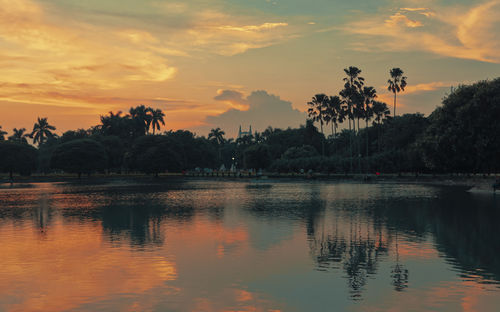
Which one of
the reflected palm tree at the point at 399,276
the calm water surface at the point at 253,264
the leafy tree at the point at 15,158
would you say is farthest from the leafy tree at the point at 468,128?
the leafy tree at the point at 15,158

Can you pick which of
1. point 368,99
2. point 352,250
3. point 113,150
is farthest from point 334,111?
point 352,250

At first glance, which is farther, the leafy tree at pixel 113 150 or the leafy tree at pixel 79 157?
the leafy tree at pixel 113 150

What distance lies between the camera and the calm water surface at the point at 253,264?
11.8 metres

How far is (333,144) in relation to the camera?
180m

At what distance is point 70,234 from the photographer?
2377 cm

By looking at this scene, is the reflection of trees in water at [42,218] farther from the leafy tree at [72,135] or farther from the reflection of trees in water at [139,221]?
the leafy tree at [72,135]

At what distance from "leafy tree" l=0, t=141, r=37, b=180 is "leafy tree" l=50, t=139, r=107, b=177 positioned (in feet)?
18.4

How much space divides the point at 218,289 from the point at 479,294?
6.38 metres

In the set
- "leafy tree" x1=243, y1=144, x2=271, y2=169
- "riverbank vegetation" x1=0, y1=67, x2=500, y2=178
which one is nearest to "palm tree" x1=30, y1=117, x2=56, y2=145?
"riverbank vegetation" x1=0, y1=67, x2=500, y2=178

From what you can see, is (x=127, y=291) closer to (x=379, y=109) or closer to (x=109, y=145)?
(x=379, y=109)

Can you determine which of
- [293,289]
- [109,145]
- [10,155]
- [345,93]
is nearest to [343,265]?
[293,289]

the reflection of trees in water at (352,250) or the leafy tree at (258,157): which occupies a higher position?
the leafy tree at (258,157)

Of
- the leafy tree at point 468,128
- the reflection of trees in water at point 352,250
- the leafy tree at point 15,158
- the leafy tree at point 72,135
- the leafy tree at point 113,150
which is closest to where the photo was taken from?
the reflection of trees in water at point 352,250

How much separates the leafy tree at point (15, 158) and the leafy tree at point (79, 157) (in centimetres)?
560
